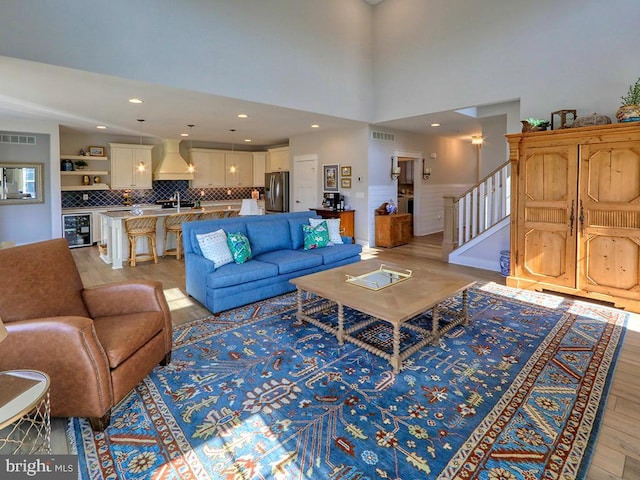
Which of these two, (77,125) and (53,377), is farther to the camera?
(77,125)

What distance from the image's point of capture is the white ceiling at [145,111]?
4.48 metres

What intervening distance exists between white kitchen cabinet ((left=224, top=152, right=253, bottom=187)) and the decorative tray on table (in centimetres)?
809

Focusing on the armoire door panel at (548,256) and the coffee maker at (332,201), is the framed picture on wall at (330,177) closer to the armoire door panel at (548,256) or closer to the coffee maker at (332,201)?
the coffee maker at (332,201)

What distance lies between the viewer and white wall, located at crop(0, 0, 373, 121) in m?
3.82

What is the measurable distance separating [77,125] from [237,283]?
645cm

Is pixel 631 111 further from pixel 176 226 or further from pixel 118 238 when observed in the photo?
pixel 118 238

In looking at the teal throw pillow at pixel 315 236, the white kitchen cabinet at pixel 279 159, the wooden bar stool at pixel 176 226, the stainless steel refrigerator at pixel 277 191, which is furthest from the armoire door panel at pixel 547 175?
the white kitchen cabinet at pixel 279 159

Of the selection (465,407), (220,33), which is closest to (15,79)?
(220,33)

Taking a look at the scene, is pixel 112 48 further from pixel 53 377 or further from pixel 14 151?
pixel 14 151

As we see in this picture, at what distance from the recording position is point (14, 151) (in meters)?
7.45

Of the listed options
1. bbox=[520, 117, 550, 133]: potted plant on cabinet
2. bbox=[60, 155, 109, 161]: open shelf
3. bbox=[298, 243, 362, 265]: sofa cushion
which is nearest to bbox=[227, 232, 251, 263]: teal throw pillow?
bbox=[298, 243, 362, 265]: sofa cushion

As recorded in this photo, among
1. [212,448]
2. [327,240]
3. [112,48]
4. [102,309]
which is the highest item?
[112,48]

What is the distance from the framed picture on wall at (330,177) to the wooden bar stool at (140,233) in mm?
3940


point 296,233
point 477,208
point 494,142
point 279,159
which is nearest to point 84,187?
point 279,159
